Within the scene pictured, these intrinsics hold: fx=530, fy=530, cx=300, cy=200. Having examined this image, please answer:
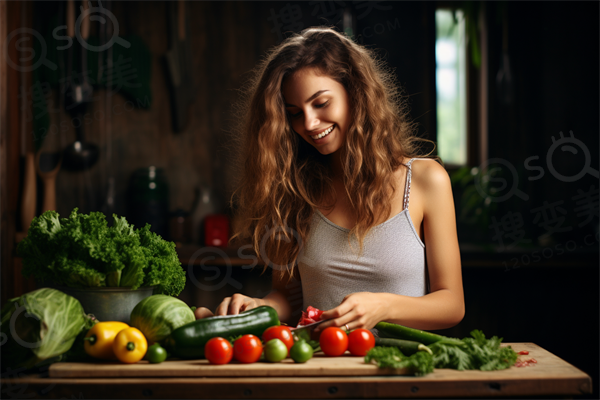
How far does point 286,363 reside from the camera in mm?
1062

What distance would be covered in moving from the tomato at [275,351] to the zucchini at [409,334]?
0.28 metres

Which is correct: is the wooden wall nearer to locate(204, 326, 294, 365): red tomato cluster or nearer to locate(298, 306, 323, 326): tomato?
locate(298, 306, 323, 326): tomato

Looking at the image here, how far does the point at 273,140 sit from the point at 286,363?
2.69 ft

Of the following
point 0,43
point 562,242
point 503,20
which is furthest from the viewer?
point 503,20

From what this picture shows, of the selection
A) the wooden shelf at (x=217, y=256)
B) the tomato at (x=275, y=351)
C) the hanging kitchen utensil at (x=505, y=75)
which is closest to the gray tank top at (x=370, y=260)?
the tomato at (x=275, y=351)

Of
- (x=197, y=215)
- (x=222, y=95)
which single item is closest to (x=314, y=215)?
(x=197, y=215)

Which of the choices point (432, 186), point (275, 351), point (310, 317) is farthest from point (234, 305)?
point (432, 186)

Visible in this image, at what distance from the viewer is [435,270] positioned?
62.6 inches

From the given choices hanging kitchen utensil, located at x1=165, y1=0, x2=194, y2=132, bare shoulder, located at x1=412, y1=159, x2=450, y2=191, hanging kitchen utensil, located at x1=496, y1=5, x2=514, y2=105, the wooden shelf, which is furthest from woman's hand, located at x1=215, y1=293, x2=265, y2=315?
hanging kitchen utensil, located at x1=496, y1=5, x2=514, y2=105

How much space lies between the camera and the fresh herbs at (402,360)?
1.00m

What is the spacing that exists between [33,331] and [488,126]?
287cm

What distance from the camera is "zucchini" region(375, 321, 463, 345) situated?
3.72ft

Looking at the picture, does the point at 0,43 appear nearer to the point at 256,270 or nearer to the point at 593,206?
the point at 256,270

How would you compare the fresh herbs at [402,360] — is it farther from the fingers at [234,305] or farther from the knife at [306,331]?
the fingers at [234,305]
